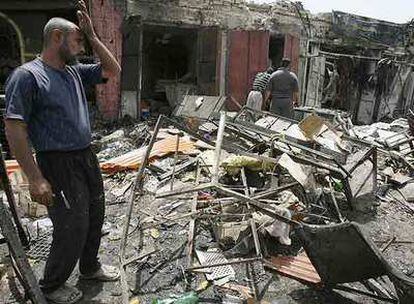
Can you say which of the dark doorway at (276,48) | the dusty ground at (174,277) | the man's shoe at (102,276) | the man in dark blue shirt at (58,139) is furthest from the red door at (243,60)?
the man in dark blue shirt at (58,139)

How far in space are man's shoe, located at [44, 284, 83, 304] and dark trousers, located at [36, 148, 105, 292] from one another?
0.05 meters

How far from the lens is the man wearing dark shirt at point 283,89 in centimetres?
843

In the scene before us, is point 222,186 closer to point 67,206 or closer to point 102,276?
point 102,276

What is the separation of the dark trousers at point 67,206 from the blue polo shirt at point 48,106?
3.6 inches

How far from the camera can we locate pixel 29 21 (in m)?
10.4

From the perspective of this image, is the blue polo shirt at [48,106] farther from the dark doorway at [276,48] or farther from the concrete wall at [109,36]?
the dark doorway at [276,48]

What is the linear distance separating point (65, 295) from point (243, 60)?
962 centimetres

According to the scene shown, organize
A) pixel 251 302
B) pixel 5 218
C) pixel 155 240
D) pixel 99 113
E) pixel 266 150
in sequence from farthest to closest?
pixel 99 113 < pixel 266 150 < pixel 155 240 < pixel 251 302 < pixel 5 218

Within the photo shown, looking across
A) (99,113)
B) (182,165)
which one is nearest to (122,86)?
(99,113)

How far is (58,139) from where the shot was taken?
2904 millimetres

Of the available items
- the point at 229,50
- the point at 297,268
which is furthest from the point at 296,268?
the point at 229,50

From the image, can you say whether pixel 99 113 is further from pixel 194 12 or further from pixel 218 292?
pixel 218 292

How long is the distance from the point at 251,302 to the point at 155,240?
1.37m

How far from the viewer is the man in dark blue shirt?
8.96ft
